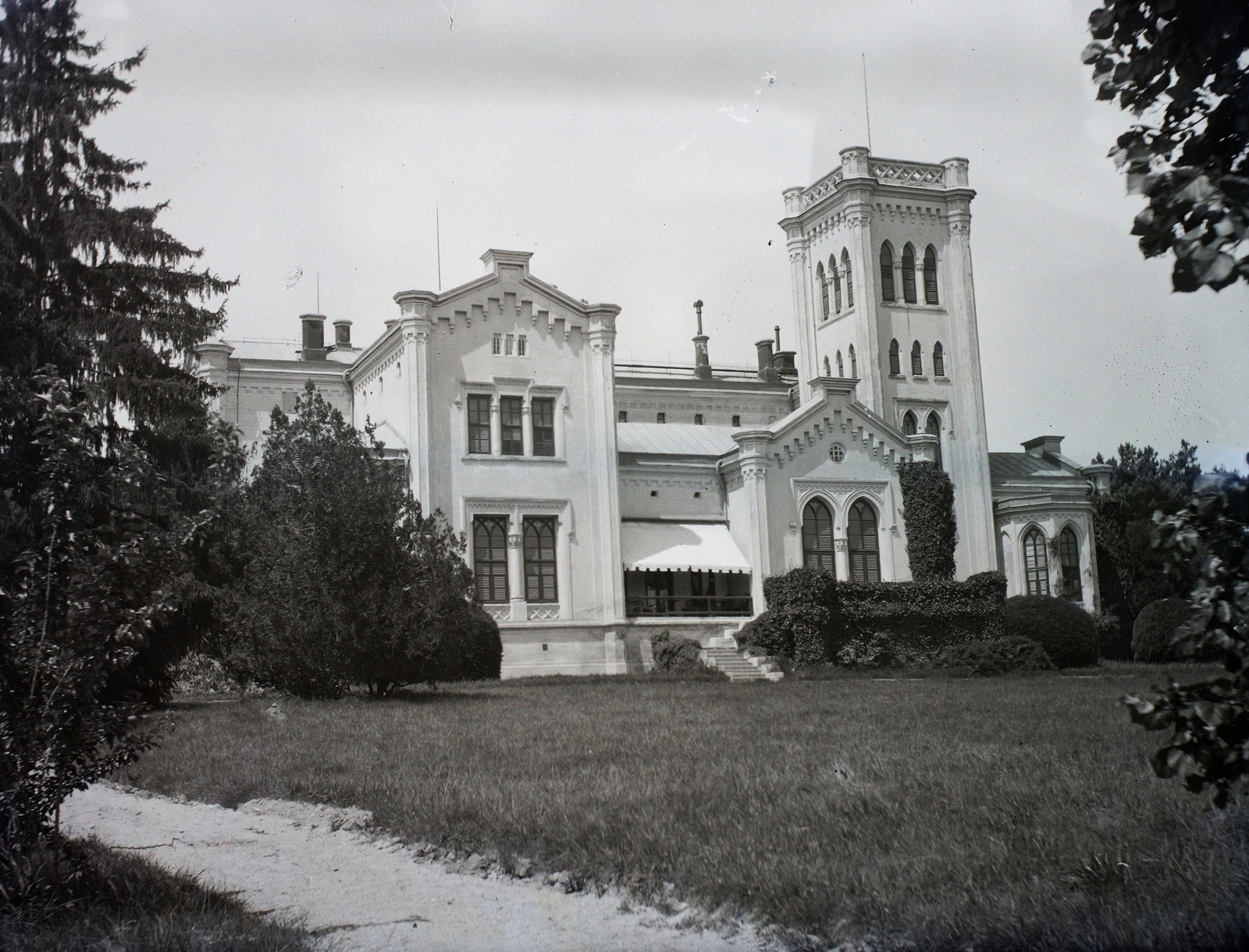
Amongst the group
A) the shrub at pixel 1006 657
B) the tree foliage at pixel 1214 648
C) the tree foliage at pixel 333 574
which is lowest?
the shrub at pixel 1006 657

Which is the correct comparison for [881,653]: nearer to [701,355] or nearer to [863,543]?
[863,543]

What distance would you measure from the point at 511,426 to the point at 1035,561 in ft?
64.3

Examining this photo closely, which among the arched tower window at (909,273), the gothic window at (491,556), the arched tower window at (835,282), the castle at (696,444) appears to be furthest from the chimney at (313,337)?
the arched tower window at (909,273)

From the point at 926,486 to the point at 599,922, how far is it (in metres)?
35.4

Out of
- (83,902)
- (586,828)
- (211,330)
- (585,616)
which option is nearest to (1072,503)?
(585,616)

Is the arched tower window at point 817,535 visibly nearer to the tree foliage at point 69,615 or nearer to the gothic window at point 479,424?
the gothic window at point 479,424

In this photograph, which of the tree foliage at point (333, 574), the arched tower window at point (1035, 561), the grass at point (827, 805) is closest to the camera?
the grass at point (827, 805)

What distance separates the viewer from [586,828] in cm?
905

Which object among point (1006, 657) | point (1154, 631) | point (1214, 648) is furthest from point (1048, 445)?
point (1214, 648)

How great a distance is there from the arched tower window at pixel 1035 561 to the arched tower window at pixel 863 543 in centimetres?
652

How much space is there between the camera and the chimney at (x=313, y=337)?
4869 cm

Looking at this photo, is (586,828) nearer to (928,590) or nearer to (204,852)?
(204,852)

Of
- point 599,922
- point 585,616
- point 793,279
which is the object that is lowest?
point 599,922

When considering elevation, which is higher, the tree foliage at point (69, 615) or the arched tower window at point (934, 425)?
the arched tower window at point (934, 425)
